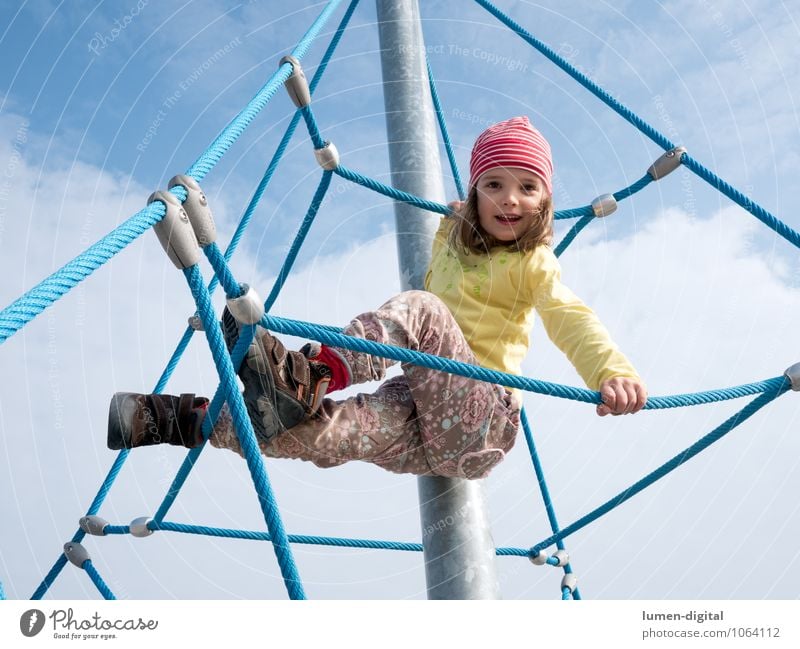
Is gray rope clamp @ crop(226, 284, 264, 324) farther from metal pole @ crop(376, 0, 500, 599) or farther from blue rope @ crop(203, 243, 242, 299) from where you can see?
metal pole @ crop(376, 0, 500, 599)

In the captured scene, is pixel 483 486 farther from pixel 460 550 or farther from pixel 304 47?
pixel 304 47

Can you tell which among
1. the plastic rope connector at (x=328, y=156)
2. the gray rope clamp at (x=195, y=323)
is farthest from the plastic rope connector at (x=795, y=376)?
the gray rope clamp at (x=195, y=323)

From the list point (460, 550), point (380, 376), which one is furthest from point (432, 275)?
point (460, 550)

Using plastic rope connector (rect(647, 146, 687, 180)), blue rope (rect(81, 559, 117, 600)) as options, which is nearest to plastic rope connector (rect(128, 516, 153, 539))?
blue rope (rect(81, 559, 117, 600))

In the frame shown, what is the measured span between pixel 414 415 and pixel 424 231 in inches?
22.4

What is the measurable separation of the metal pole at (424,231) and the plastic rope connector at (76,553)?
3.81ft

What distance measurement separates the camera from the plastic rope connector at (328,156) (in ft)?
6.67

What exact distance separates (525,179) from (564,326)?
1.33 feet

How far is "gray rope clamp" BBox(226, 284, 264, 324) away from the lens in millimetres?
946

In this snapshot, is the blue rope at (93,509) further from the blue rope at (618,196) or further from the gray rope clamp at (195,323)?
the blue rope at (618,196)

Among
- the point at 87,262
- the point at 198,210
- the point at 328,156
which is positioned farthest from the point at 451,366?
the point at 328,156

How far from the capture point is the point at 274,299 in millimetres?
2346

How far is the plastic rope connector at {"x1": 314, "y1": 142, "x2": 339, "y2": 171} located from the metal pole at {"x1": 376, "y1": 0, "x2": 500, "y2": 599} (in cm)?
23
